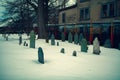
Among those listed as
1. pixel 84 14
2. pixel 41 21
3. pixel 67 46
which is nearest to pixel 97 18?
pixel 84 14

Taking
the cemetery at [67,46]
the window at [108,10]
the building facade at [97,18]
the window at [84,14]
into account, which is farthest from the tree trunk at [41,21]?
the window at [108,10]

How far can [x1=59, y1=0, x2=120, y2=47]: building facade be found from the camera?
19342 millimetres

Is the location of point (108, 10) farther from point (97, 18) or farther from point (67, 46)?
point (67, 46)

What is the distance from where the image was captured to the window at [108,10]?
22319mm

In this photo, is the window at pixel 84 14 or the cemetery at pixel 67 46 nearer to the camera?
the cemetery at pixel 67 46

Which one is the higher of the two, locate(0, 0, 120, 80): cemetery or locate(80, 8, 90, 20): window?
locate(80, 8, 90, 20): window

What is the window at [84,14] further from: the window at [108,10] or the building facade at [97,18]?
the window at [108,10]

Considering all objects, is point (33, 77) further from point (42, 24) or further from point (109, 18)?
point (42, 24)

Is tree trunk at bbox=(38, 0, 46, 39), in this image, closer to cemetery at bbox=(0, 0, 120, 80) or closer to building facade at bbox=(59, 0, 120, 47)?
cemetery at bbox=(0, 0, 120, 80)

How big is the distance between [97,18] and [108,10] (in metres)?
1.75

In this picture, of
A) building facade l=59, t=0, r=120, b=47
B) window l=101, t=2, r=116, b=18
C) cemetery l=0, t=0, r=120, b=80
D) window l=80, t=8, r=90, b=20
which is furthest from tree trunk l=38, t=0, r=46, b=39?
window l=101, t=2, r=116, b=18

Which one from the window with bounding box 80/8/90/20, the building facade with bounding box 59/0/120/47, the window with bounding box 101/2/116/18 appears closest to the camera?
the building facade with bounding box 59/0/120/47

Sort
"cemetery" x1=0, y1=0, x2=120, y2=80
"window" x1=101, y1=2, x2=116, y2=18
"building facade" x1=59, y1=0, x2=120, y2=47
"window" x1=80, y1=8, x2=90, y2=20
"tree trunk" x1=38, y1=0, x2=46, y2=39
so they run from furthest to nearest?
"window" x1=80, y1=8, x2=90, y2=20 < "tree trunk" x1=38, y1=0, x2=46, y2=39 < "window" x1=101, y1=2, x2=116, y2=18 < "building facade" x1=59, y1=0, x2=120, y2=47 < "cemetery" x1=0, y1=0, x2=120, y2=80

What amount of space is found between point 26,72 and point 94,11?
18.9 m
